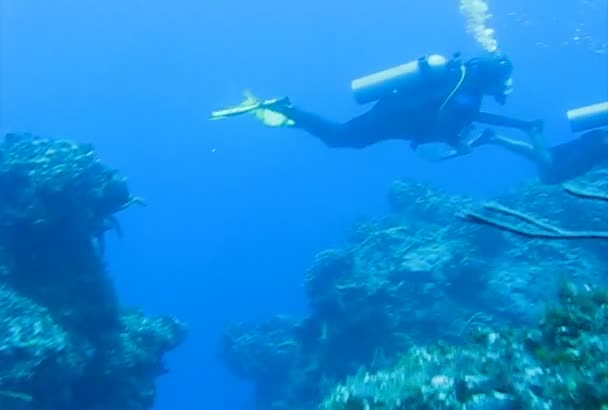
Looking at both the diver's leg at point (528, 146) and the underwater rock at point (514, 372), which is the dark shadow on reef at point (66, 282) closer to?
the underwater rock at point (514, 372)

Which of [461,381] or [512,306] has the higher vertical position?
[461,381]

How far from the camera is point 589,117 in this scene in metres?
10.0

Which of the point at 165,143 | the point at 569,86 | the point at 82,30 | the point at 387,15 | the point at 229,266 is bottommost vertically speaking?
the point at 229,266

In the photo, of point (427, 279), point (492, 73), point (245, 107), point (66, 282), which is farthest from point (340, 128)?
point (66, 282)

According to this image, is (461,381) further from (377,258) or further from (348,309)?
(377,258)

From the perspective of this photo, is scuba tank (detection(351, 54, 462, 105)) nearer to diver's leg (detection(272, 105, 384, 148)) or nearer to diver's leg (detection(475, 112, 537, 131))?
diver's leg (detection(272, 105, 384, 148))

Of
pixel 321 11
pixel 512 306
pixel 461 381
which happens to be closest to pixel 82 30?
pixel 321 11

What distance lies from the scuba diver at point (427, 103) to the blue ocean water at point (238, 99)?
67.7m

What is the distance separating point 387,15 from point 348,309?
315ft

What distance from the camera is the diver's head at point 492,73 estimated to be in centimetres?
1012

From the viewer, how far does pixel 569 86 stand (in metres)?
111

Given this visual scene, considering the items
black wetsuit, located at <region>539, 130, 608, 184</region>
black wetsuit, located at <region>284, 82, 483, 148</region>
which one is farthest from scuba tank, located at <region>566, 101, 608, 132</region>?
black wetsuit, located at <region>284, 82, 483, 148</region>

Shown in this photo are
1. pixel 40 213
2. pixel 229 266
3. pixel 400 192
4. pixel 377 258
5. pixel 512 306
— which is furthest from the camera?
pixel 229 266

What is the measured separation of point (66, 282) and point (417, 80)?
24.7 feet
